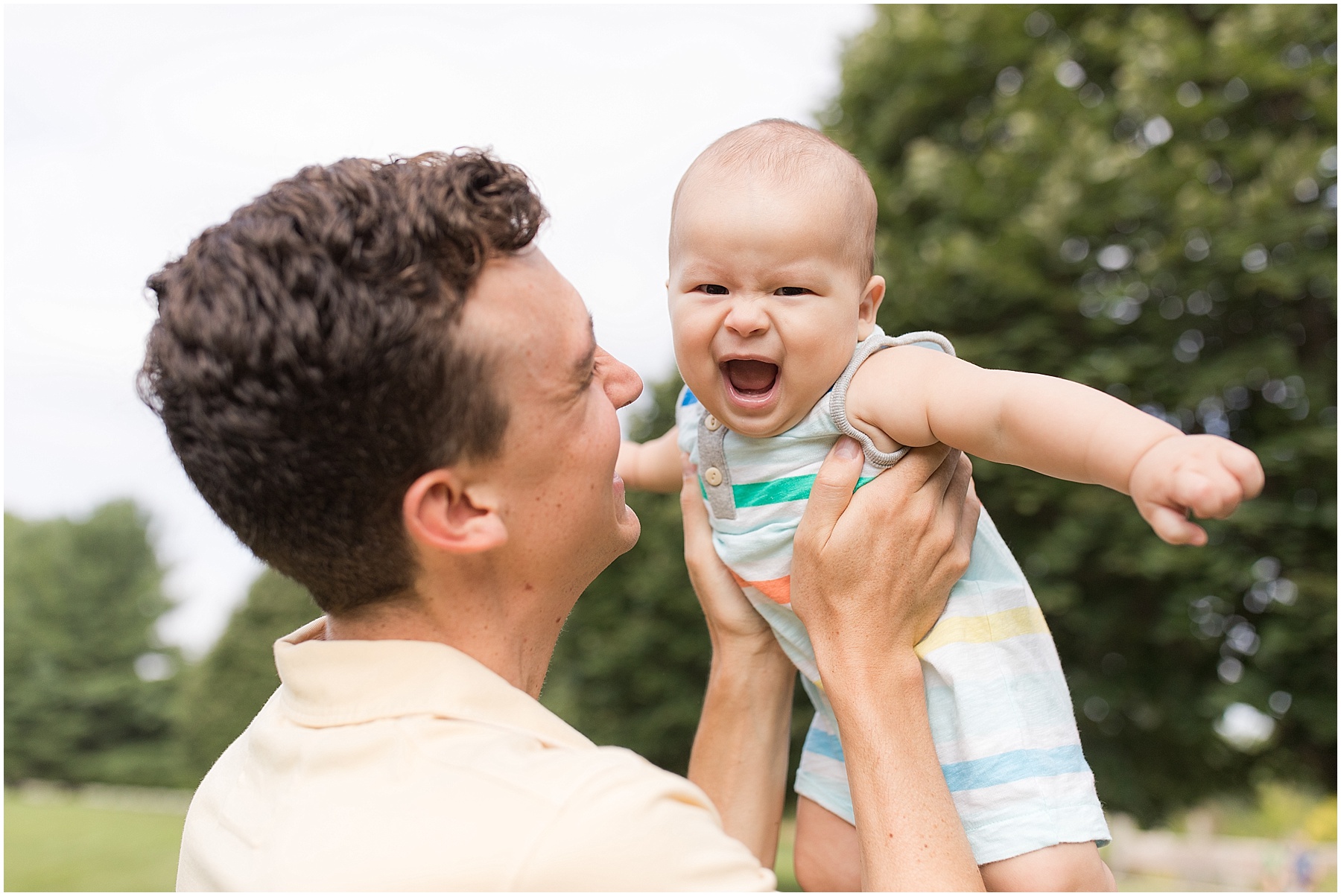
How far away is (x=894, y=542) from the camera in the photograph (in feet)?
7.31

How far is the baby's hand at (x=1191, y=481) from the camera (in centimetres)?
147

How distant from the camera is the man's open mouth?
2297 millimetres

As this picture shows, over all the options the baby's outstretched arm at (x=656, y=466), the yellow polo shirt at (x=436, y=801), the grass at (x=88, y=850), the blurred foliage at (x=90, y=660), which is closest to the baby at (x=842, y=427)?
the baby's outstretched arm at (x=656, y=466)

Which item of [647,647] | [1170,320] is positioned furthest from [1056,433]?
[647,647]

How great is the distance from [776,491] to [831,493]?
0.19 meters

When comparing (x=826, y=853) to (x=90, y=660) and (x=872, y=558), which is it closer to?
(x=872, y=558)

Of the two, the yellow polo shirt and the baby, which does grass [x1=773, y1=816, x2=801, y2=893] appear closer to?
the baby

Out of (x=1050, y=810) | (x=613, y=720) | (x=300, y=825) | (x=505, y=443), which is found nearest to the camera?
(x=300, y=825)

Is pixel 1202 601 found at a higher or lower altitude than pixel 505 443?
lower

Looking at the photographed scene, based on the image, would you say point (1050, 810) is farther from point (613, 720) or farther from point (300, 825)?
point (613, 720)

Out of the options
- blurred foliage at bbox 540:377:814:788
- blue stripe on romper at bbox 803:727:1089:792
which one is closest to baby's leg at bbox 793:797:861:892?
blue stripe on romper at bbox 803:727:1089:792

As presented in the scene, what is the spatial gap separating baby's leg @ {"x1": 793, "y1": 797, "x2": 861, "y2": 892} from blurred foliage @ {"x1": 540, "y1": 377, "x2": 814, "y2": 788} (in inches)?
300

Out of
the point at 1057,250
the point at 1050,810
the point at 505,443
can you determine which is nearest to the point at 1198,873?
the point at 1057,250

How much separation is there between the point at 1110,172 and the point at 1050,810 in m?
7.31
